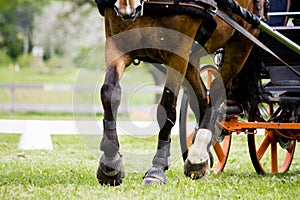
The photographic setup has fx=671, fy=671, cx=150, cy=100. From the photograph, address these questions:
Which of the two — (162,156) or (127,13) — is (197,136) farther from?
(127,13)

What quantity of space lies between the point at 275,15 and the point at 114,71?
7.84 feet

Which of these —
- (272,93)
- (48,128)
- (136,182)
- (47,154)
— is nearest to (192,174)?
(136,182)

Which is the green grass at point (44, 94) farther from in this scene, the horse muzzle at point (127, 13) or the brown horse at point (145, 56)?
the horse muzzle at point (127, 13)

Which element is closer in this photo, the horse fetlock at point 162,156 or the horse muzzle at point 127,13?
the horse muzzle at point 127,13

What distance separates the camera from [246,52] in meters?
6.22

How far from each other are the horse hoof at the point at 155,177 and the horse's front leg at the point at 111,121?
1.61 feet

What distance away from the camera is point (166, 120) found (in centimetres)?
530

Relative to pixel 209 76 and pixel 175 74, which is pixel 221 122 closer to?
pixel 209 76

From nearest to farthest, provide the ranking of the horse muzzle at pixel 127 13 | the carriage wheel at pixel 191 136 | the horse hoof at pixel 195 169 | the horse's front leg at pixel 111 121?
the horse muzzle at pixel 127 13
the horse's front leg at pixel 111 121
the horse hoof at pixel 195 169
the carriage wheel at pixel 191 136

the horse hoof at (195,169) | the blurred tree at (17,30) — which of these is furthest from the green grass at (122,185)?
the blurred tree at (17,30)

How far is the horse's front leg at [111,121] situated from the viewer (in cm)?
462

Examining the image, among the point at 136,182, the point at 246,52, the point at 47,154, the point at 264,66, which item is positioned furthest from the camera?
the point at 47,154

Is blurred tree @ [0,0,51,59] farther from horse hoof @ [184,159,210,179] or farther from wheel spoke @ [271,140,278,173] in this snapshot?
horse hoof @ [184,159,210,179]

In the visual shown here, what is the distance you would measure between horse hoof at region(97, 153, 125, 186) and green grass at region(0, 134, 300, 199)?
71mm
